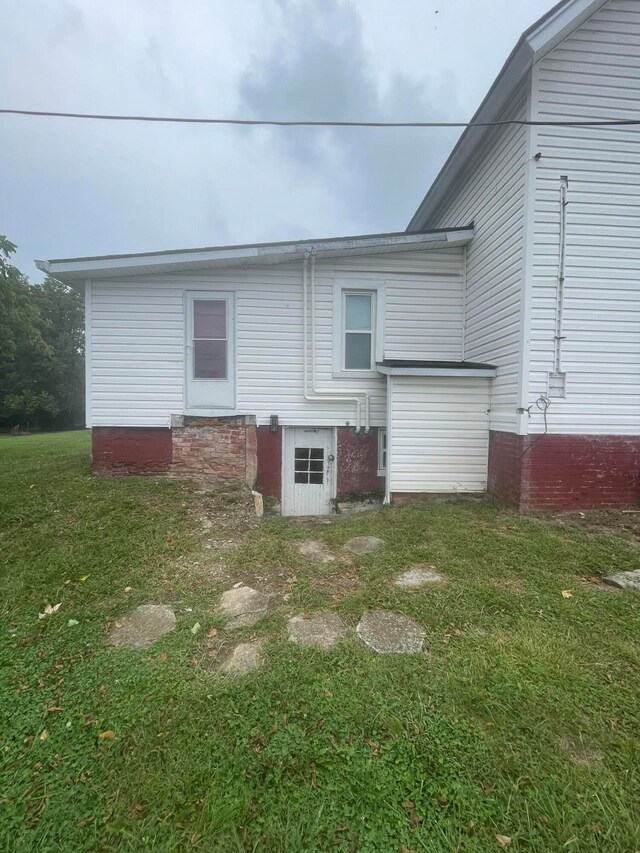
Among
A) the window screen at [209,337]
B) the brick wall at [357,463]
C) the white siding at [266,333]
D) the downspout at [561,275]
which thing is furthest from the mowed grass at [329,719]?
the window screen at [209,337]

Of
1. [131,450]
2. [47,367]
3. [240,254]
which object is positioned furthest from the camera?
[47,367]

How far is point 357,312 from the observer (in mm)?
6891

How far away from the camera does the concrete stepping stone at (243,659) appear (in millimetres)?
2340

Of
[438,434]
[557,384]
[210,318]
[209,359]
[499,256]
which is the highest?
[499,256]

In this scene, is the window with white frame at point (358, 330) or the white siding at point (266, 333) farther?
the window with white frame at point (358, 330)

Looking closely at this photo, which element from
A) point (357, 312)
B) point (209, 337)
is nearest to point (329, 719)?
point (209, 337)

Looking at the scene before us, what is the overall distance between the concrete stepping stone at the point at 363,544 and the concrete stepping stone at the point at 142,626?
2.01m

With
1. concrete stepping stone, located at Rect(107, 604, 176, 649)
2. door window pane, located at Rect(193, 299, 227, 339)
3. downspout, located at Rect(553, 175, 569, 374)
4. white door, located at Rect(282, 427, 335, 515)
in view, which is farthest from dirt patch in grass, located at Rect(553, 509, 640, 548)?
door window pane, located at Rect(193, 299, 227, 339)

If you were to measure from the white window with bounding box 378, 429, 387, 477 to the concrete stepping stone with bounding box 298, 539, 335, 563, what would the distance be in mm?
2758

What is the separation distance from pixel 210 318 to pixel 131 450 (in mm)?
2704

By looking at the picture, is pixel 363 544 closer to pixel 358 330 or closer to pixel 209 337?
pixel 358 330

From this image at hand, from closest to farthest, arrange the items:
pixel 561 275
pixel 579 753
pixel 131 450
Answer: pixel 579 753, pixel 561 275, pixel 131 450

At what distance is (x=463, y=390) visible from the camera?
19.6 feet

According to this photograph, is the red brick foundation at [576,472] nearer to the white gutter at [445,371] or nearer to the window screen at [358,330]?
the white gutter at [445,371]
